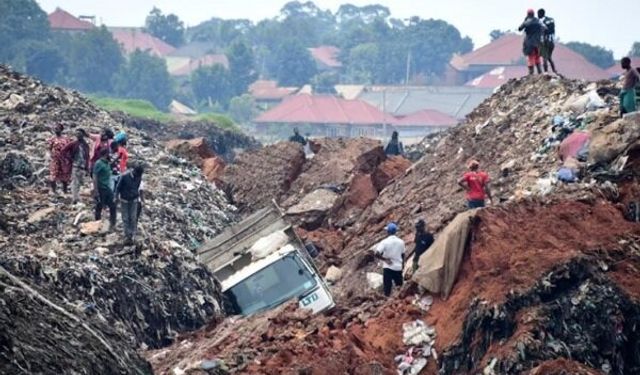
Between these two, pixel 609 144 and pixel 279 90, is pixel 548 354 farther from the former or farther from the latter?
pixel 279 90

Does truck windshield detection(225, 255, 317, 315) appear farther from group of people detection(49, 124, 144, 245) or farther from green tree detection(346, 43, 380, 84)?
green tree detection(346, 43, 380, 84)

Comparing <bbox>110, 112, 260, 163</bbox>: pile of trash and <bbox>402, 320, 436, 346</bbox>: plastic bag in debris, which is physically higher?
<bbox>402, 320, 436, 346</bbox>: plastic bag in debris

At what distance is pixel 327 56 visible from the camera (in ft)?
383

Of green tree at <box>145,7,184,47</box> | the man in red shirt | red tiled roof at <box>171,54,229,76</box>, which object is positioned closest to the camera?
the man in red shirt

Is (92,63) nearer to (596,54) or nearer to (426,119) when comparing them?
(426,119)

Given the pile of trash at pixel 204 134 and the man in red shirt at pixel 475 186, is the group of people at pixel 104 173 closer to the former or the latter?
the man in red shirt at pixel 475 186

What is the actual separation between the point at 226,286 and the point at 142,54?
71511 millimetres

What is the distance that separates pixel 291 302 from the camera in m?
19.7

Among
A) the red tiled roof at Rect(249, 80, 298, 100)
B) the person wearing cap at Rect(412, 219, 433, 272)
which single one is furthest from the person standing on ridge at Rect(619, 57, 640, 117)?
the red tiled roof at Rect(249, 80, 298, 100)

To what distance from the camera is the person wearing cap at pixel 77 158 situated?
2391 cm

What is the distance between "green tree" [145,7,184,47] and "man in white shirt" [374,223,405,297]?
109 m

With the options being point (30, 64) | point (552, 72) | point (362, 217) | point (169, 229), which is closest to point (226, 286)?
point (169, 229)

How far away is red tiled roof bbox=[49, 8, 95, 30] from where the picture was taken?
103 m

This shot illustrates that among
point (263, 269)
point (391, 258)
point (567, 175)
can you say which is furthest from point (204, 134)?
point (391, 258)
